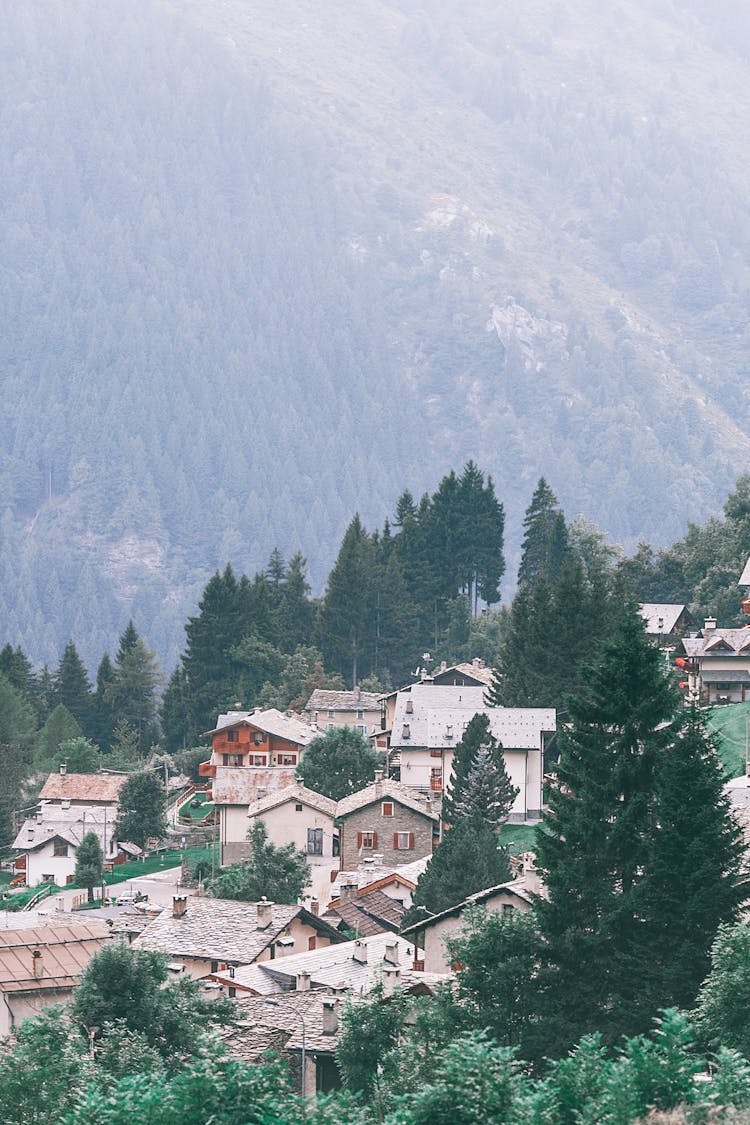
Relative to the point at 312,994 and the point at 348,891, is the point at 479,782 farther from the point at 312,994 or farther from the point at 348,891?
the point at 312,994

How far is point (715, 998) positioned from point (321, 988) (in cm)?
1827

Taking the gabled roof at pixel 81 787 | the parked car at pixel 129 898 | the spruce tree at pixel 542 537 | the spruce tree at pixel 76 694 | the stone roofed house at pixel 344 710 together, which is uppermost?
the spruce tree at pixel 542 537

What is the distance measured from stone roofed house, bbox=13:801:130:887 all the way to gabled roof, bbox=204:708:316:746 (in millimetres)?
8896

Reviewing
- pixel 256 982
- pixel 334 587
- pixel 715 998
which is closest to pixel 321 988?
pixel 256 982

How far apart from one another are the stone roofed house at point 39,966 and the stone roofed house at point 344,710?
56.1m

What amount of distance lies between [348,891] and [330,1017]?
87.7ft

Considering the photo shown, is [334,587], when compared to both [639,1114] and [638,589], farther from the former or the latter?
[639,1114]

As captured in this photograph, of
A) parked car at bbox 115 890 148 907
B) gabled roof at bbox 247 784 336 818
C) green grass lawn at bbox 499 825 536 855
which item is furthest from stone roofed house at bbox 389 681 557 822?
parked car at bbox 115 890 148 907

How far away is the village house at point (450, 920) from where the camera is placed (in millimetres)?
55750

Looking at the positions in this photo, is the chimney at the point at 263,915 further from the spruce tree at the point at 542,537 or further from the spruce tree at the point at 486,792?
the spruce tree at the point at 542,537

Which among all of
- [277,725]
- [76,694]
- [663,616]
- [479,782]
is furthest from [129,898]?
[76,694]

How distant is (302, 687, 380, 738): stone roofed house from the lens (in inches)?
4705

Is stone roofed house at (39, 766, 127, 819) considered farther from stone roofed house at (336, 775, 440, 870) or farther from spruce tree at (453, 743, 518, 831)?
spruce tree at (453, 743, 518, 831)

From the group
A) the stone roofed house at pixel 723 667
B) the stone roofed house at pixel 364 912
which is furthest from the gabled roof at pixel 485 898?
the stone roofed house at pixel 723 667
